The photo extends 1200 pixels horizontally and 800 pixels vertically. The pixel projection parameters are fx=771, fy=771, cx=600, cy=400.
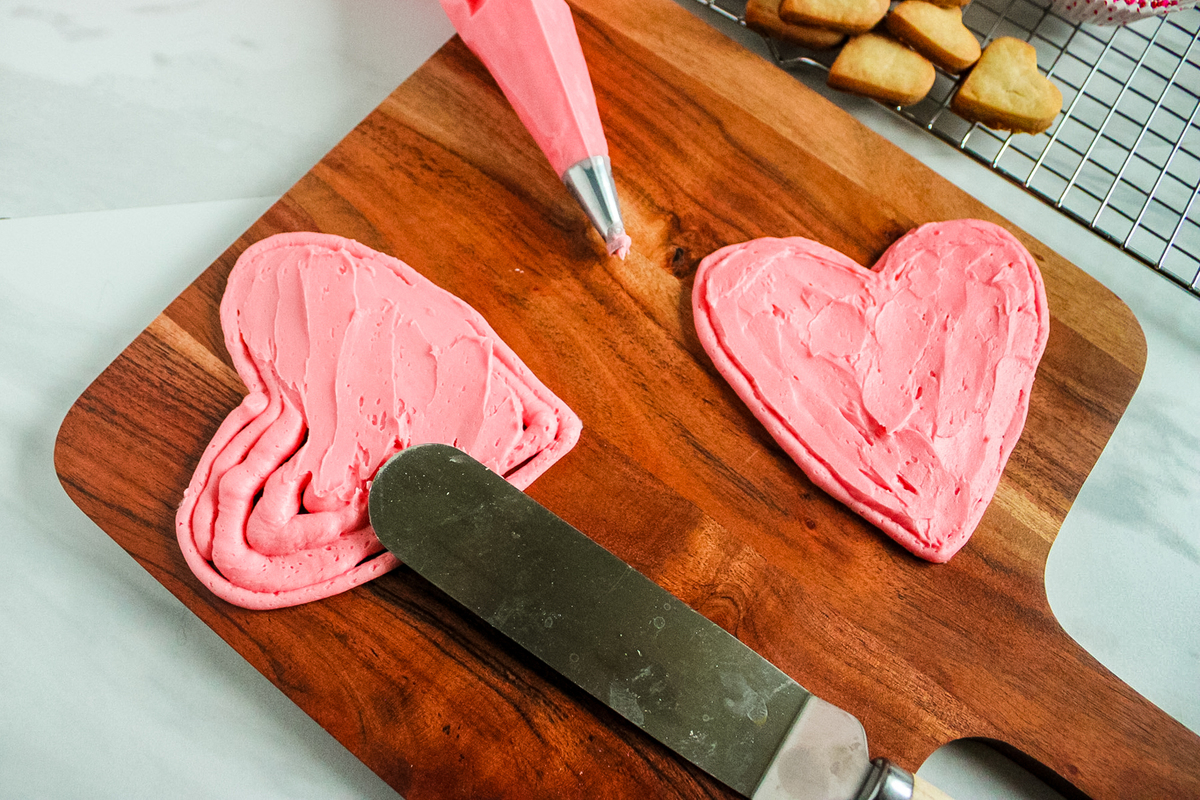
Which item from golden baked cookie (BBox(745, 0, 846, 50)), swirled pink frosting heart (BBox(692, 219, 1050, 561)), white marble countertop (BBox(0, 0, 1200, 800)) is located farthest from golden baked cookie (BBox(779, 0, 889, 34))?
swirled pink frosting heart (BBox(692, 219, 1050, 561))

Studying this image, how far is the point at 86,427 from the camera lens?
1062 mm

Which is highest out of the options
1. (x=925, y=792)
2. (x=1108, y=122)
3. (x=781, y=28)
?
(x=781, y=28)

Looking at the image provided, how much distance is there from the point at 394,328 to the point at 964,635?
901 mm

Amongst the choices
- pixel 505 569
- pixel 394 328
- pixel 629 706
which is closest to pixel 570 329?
pixel 394 328

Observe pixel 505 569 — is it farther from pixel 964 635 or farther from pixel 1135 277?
pixel 1135 277

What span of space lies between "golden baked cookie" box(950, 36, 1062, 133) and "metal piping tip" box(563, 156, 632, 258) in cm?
63

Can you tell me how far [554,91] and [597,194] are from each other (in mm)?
164

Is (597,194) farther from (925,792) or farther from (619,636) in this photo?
(925,792)

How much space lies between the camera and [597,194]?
1137mm

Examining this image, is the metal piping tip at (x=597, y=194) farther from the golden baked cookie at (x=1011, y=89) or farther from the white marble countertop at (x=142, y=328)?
the golden baked cookie at (x=1011, y=89)

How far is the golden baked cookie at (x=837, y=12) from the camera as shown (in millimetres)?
1248

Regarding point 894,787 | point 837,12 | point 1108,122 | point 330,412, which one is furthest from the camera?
point 1108,122

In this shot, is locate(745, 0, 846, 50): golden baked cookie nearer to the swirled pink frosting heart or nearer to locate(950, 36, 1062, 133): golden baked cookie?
locate(950, 36, 1062, 133): golden baked cookie

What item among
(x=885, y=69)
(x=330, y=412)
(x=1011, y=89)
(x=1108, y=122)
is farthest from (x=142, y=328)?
(x=1108, y=122)
